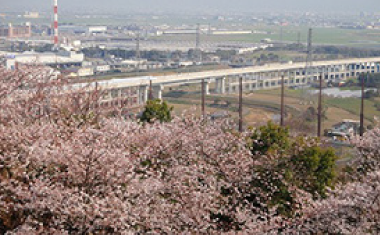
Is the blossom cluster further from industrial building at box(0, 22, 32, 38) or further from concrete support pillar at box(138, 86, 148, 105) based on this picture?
industrial building at box(0, 22, 32, 38)

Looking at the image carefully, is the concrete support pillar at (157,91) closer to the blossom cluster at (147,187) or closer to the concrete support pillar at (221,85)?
the concrete support pillar at (221,85)

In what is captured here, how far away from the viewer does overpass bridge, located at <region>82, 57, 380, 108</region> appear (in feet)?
34.3

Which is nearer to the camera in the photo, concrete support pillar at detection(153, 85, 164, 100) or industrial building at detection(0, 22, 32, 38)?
concrete support pillar at detection(153, 85, 164, 100)

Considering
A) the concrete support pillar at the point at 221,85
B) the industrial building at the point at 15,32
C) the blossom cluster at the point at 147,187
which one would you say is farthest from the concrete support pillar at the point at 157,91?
the industrial building at the point at 15,32

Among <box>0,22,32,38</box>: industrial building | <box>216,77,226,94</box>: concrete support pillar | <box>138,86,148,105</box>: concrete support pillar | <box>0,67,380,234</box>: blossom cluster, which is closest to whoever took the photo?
<box>0,67,380,234</box>: blossom cluster

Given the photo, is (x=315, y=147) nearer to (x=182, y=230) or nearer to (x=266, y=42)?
(x=182, y=230)

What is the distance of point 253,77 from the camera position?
1395cm

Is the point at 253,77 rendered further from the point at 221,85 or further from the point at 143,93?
the point at 143,93

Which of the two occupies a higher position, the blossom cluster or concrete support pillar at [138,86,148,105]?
the blossom cluster

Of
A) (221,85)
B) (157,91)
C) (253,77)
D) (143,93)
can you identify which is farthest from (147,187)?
(253,77)

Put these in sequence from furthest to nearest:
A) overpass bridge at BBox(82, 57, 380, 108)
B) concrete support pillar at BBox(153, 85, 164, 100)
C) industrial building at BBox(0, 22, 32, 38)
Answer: industrial building at BBox(0, 22, 32, 38) < concrete support pillar at BBox(153, 85, 164, 100) < overpass bridge at BBox(82, 57, 380, 108)

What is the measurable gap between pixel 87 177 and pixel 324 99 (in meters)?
8.48

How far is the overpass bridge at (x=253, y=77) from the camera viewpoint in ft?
34.3

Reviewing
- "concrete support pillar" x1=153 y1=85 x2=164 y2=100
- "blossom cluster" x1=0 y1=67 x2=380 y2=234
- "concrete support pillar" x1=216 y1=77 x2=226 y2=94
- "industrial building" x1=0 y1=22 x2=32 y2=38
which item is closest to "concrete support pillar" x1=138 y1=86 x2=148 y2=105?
"concrete support pillar" x1=153 y1=85 x2=164 y2=100
